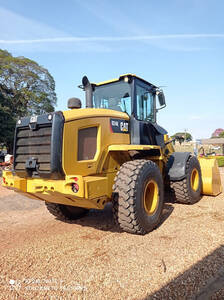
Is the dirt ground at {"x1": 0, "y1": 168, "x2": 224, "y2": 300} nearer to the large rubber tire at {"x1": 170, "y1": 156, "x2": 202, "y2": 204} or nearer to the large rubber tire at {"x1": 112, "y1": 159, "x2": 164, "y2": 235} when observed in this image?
the large rubber tire at {"x1": 112, "y1": 159, "x2": 164, "y2": 235}

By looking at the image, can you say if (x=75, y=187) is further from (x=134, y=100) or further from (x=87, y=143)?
(x=134, y=100)

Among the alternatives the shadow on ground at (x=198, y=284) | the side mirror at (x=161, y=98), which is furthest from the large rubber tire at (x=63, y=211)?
the side mirror at (x=161, y=98)

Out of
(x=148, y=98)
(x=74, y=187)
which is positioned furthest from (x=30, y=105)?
(x=74, y=187)

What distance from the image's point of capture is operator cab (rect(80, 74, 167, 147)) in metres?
4.72

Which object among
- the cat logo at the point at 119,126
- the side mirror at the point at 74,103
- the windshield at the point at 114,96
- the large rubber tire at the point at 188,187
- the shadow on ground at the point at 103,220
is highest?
the windshield at the point at 114,96

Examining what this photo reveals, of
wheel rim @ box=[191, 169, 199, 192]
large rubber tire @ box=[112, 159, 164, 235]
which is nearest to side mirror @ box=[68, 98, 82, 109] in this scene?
large rubber tire @ box=[112, 159, 164, 235]

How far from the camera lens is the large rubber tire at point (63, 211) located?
465 centimetres

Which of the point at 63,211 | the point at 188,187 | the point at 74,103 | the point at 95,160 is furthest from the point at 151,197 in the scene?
the point at 74,103

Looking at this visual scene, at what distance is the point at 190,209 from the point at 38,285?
3.67m

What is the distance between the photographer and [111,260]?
9.73 ft

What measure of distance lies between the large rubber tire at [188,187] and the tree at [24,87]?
19957 millimetres

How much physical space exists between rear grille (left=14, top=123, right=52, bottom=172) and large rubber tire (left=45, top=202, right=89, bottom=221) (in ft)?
3.82

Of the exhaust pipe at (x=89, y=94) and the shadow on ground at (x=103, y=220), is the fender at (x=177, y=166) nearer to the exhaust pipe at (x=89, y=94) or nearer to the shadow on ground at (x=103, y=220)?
the shadow on ground at (x=103, y=220)

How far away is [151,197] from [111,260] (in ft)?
5.25
